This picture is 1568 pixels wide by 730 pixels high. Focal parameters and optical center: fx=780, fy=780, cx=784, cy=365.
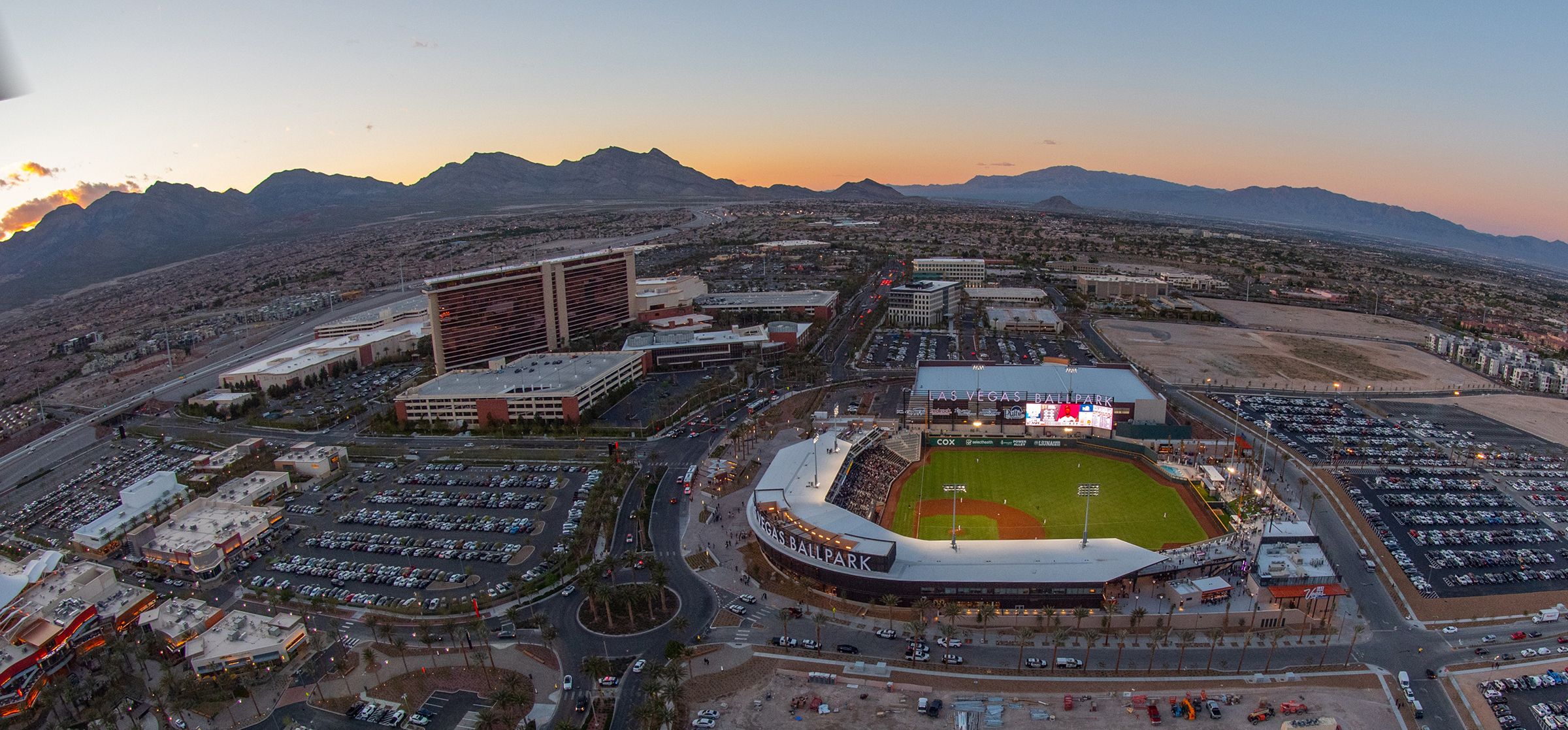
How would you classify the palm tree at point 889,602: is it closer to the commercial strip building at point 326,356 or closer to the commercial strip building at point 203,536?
the commercial strip building at point 203,536

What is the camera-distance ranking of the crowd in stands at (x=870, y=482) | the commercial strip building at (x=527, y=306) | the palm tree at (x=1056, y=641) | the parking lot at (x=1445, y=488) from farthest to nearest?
the commercial strip building at (x=527, y=306)
the crowd in stands at (x=870, y=482)
the parking lot at (x=1445, y=488)
the palm tree at (x=1056, y=641)

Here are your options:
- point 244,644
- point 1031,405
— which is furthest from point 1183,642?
point 244,644

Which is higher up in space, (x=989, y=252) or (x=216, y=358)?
(x=989, y=252)

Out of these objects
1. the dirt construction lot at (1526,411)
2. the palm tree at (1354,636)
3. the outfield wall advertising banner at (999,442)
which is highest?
the dirt construction lot at (1526,411)

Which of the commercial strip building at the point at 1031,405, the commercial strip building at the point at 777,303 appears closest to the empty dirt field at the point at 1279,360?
the commercial strip building at the point at 1031,405

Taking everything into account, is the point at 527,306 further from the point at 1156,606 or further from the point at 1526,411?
the point at 1526,411

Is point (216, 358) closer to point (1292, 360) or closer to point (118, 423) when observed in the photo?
point (118, 423)

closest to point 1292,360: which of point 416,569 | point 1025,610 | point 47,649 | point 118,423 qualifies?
point 1025,610
